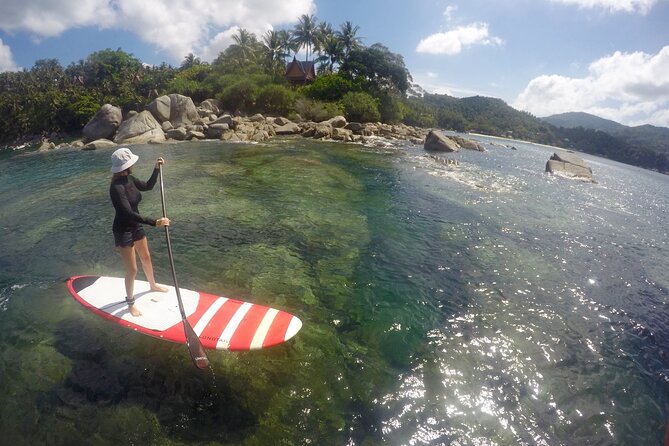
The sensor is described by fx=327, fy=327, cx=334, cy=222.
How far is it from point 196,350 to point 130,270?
221 cm

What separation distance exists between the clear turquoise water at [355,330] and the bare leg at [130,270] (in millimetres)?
504

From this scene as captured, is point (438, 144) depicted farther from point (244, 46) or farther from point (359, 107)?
point (244, 46)

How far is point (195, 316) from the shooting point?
19.3 feet

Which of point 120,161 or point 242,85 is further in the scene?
point 242,85

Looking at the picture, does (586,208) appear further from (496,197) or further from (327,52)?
(327,52)

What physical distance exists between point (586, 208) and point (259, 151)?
70.1 feet

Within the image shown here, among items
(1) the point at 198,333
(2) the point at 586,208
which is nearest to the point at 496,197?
(2) the point at 586,208

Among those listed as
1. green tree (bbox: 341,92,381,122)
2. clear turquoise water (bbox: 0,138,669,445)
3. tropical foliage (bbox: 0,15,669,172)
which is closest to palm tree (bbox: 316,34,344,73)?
tropical foliage (bbox: 0,15,669,172)

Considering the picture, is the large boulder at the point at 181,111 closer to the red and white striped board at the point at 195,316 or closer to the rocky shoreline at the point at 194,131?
the rocky shoreline at the point at 194,131

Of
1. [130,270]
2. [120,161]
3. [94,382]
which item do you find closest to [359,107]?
[120,161]

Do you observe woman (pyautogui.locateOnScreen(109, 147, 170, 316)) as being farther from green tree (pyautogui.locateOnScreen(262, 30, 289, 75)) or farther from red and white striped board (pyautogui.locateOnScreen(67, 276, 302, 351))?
green tree (pyautogui.locateOnScreen(262, 30, 289, 75))

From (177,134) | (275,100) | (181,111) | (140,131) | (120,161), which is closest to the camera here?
(120,161)

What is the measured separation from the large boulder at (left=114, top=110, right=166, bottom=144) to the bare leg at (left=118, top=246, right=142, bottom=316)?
2856 centimetres

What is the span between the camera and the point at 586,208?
57.5 feet
